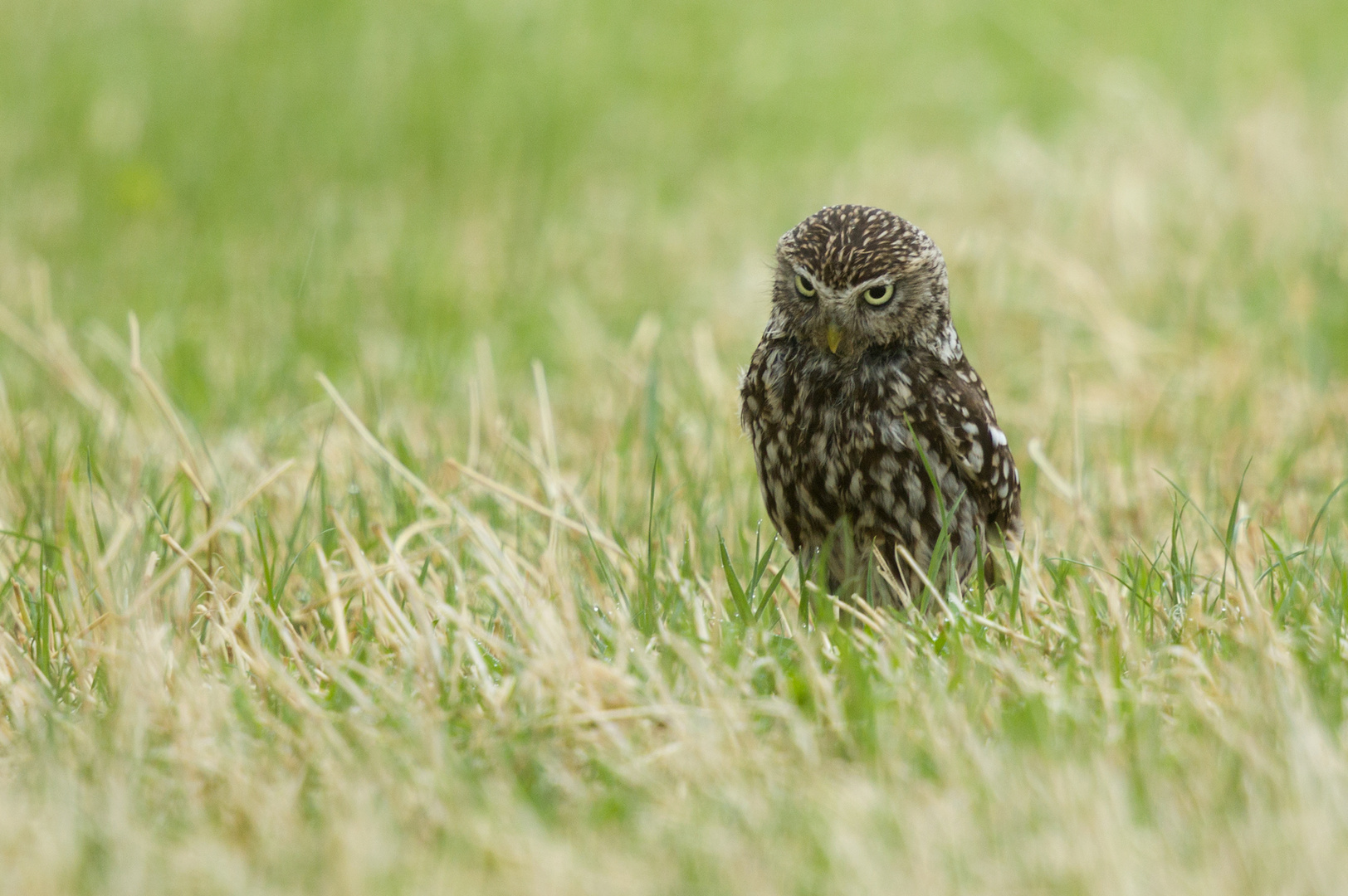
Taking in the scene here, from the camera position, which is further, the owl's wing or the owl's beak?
the owl's wing

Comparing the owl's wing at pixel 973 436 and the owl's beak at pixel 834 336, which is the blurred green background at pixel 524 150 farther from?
the owl's beak at pixel 834 336

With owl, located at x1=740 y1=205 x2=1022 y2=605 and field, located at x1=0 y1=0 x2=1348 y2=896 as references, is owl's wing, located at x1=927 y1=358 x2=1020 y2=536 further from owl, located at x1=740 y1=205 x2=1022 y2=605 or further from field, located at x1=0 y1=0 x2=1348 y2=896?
field, located at x1=0 y1=0 x2=1348 y2=896

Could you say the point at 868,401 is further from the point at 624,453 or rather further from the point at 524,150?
the point at 524,150

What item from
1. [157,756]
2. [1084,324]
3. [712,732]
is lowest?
[157,756]

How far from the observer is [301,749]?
8.36ft

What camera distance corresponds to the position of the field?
2.26 meters


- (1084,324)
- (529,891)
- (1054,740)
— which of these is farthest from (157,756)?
(1084,324)

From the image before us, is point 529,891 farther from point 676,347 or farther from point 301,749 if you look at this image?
point 676,347

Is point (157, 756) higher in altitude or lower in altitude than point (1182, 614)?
lower

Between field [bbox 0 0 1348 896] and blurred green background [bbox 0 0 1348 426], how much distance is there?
0.12 ft

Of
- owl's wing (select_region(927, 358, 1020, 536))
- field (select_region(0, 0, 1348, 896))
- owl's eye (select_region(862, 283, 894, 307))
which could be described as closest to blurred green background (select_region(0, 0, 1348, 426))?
field (select_region(0, 0, 1348, 896))

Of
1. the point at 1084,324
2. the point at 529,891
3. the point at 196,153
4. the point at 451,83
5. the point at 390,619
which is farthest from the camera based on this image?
the point at 451,83

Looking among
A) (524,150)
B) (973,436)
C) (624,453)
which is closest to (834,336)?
(973,436)

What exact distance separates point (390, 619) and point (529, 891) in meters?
1.10
